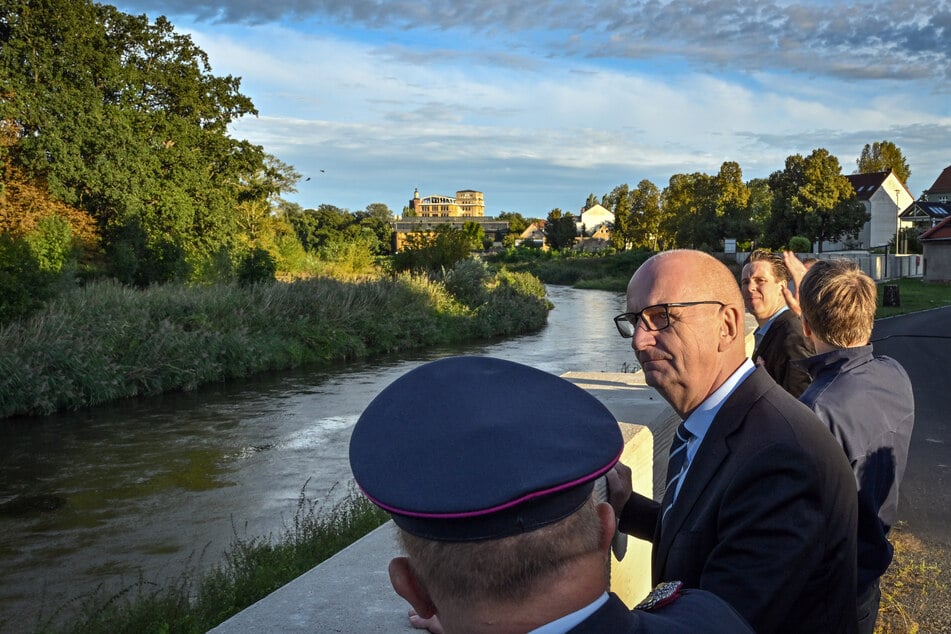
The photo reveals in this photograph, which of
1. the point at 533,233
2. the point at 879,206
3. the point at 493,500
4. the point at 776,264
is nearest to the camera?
the point at 493,500

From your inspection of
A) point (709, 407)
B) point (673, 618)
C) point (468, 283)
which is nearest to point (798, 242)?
point (468, 283)

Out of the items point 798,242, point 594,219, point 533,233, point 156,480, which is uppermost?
point 594,219

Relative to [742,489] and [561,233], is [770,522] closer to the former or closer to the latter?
[742,489]

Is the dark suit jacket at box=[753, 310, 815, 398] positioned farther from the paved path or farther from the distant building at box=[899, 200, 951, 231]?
the distant building at box=[899, 200, 951, 231]

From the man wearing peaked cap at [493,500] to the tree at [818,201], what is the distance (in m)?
58.5

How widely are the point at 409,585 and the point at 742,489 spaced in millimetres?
926

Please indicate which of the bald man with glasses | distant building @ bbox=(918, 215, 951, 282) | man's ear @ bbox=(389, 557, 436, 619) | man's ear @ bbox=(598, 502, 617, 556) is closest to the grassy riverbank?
the bald man with glasses

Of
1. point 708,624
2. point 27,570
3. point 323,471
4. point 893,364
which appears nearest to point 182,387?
point 323,471

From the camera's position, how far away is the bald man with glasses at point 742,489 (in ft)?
5.65

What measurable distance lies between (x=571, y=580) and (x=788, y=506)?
86cm

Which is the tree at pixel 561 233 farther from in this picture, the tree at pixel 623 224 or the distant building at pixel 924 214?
the distant building at pixel 924 214

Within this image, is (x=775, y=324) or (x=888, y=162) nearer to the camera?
(x=775, y=324)

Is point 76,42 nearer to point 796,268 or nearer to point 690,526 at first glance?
point 796,268

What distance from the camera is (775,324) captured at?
15.7 ft
